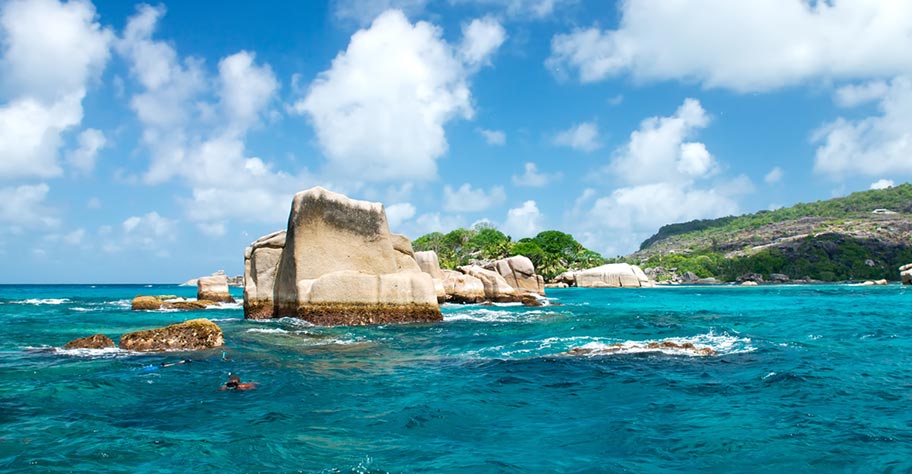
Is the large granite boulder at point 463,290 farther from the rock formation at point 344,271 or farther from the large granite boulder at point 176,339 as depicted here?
the large granite boulder at point 176,339

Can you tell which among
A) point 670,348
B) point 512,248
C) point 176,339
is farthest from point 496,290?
point 512,248

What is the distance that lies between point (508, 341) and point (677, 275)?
105288 millimetres

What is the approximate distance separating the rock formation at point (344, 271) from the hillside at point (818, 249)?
318 ft

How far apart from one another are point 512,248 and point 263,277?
6303cm

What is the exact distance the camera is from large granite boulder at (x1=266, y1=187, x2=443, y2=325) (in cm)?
2159

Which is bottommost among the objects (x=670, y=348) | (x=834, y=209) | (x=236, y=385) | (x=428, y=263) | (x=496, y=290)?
(x=670, y=348)

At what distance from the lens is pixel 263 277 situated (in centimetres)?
2723

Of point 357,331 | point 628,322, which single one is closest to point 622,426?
point 357,331

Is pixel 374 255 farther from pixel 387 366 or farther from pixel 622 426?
pixel 622 426

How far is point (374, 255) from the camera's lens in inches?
926

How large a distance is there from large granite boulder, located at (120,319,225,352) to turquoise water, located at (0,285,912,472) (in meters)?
0.76

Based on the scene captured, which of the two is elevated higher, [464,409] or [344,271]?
[344,271]

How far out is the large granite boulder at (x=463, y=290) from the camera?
130 feet

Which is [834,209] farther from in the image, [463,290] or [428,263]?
[428,263]
